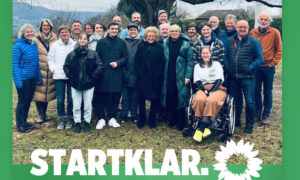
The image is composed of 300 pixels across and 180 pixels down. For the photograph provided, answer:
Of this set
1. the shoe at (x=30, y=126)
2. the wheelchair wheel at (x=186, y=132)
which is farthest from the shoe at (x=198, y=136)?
the shoe at (x=30, y=126)

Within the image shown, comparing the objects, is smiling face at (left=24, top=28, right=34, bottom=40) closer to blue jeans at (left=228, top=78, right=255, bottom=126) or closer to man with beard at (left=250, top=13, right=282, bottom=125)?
blue jeans at (left=228, top=78, right=255, bottom=126)

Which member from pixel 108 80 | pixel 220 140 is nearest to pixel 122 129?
pixel 108 80

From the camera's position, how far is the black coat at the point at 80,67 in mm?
5232

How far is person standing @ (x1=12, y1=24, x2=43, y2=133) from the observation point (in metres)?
5.19

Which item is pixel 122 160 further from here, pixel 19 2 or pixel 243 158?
pixel 19 2

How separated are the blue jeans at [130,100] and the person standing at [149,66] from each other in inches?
20.6

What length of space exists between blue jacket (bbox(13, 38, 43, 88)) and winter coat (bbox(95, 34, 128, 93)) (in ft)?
3.51

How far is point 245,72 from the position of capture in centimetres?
519

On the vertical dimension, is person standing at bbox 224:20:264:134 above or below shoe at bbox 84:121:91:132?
above

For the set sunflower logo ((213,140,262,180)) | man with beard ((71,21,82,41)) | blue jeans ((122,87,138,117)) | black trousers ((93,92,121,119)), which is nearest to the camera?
sunflower logo ((213,140,262,180))

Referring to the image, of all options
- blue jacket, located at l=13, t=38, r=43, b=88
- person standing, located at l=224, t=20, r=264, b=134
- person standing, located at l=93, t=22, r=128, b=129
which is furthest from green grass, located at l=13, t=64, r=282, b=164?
blue jacket, located at l=13, t=38, r=43, b=88

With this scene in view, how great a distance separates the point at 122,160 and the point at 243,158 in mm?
1745

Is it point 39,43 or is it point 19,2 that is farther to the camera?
point 19,2

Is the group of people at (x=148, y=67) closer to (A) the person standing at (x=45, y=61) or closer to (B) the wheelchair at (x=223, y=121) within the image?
(A) the person standing at (x=45, y=61)
